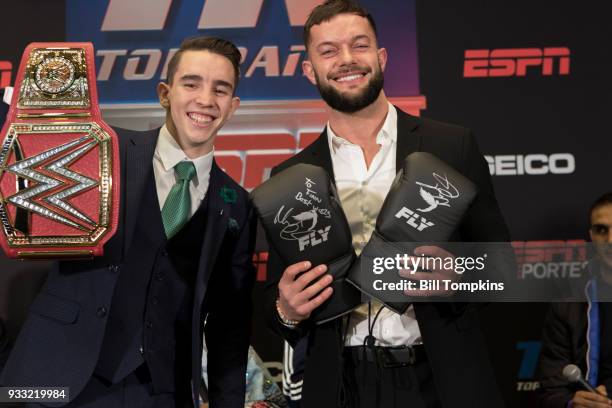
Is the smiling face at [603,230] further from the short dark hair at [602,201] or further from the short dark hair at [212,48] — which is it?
the short dark hair at [212,48]

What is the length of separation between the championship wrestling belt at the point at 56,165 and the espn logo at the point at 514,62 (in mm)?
2175

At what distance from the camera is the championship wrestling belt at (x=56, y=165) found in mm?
1579

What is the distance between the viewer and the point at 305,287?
1842mm

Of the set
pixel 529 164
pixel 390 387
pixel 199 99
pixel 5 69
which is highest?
pixel 5 69

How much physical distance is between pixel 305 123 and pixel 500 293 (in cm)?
158

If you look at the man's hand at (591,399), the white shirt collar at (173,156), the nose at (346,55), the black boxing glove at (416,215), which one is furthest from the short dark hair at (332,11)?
the man's hand at (591,399)

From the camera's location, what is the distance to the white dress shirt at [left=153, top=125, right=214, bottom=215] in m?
2.05

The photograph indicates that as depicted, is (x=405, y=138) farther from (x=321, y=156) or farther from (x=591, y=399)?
(x=591, y=399)

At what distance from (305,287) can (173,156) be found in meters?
0.54

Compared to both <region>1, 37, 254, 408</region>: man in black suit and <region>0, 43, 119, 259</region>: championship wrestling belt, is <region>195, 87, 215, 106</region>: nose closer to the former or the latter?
<region>1, 37, 254, 408</region>: man in black suit

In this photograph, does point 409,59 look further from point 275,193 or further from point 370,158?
point 275,193

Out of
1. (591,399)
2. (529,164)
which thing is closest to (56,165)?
(591,399)

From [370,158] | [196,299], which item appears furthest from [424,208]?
[196,299]

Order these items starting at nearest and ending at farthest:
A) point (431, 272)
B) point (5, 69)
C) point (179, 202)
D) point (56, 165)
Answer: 1. point (56, 165)
2. point (431, 272)
3. point (179, 202)
4. point (5, 69)
